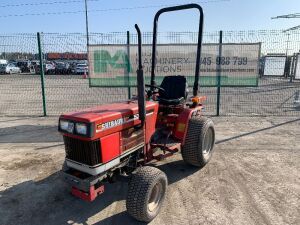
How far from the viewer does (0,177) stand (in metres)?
4.41

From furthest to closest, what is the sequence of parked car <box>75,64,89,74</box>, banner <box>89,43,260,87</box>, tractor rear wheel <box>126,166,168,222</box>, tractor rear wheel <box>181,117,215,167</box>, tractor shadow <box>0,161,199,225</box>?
1. parked car <box>75,64,89,74</box>
2. banner <box>89,43,260,87</box>
3. tractor rear wheel <box>181,117,215,167</box>
4. tractor shadow <box>0,161,199,225</box>
5. tractor rear wheel <box>126,166,168,222</box>

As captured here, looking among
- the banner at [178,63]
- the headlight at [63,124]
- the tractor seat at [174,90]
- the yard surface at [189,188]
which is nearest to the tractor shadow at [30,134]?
the yard surface at [189,188]

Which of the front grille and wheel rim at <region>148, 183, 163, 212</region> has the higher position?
the front grille

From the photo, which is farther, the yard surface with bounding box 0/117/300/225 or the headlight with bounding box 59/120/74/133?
the yard surface with bounding box 0/117/300/225

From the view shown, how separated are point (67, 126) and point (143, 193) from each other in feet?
3.65

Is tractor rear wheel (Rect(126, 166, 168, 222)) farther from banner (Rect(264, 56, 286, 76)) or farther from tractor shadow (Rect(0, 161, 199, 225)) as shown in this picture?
banner (Rect(264, 56, 286, 76))

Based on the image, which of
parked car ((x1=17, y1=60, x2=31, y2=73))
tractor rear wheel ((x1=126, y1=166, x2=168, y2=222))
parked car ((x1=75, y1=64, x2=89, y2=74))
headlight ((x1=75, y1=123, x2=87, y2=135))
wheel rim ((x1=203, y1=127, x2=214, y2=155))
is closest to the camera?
headlight ((x1=75, y1=123, x2=87, y2=135))

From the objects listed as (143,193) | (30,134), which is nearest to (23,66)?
(30,134)

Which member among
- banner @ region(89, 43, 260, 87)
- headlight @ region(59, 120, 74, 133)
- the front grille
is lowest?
the front grille

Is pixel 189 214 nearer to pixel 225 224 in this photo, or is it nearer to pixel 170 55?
pixel 225 224

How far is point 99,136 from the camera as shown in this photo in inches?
118

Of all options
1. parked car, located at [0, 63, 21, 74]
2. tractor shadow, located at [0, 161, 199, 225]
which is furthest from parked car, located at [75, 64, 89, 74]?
tractor shadow, located at [0, 161, 199, 225]

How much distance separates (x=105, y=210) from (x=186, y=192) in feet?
3.74

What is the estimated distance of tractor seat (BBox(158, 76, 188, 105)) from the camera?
14.6ft
